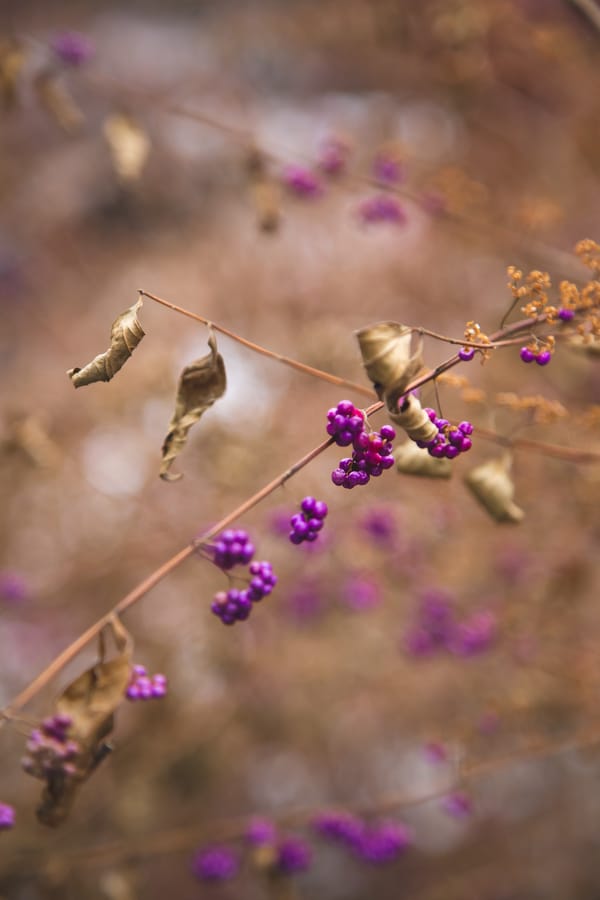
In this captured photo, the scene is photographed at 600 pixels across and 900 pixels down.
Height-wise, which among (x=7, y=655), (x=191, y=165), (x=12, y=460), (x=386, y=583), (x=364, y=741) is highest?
(x=12, y=460)

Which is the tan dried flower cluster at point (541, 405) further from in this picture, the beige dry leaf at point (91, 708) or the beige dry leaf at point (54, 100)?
the beige dry leaf at point (54, 100)

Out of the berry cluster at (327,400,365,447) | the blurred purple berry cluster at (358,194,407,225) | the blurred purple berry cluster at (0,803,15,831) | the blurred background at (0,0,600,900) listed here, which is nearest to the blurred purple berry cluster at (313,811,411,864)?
the blurred background at (0,0,600,900)

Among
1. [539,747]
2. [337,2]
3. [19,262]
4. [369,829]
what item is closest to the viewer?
[539,747]

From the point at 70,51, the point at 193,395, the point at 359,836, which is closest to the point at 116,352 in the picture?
the point at 193,395

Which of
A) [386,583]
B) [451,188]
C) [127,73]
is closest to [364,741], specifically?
[386,583]

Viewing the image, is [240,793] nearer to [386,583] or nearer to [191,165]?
[386,583]

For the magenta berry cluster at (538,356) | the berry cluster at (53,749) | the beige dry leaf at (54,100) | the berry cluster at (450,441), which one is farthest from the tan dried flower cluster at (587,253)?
the beige dry leaf at (54,100)

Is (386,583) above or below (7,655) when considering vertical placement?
above
